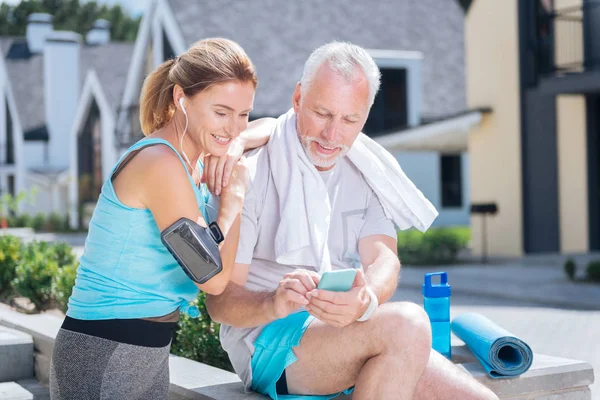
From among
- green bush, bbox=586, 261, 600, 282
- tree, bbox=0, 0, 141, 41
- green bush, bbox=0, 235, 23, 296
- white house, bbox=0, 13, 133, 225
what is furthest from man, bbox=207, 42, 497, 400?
tree, bbox=0, 0, 141, 41

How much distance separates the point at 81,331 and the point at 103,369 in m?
0.17

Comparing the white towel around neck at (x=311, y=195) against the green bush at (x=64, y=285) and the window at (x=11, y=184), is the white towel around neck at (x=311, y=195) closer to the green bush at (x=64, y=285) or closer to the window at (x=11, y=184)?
the green bush at (x=64, y=285)

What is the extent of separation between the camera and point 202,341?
5066 millimetres

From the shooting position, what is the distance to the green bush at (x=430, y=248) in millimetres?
18350

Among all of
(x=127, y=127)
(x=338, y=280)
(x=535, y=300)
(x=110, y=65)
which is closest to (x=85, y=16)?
(x=110, y=65)

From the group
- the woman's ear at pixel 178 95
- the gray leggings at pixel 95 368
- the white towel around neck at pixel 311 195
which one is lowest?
the gray leggings at pixel 95 368

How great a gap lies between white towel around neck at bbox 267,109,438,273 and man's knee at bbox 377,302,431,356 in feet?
1.69

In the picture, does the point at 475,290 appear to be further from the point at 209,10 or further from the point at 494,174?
the point at 209,10

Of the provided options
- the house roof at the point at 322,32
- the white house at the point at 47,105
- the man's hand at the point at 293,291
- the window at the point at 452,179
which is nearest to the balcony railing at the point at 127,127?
the house roof at the point at 322,32

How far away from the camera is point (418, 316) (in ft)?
11.0

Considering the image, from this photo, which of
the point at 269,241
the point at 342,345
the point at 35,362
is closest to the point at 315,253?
the point at 269,241

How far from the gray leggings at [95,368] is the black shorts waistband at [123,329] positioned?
0.02 meters

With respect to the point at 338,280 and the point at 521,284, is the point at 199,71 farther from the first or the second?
the point at 521,284

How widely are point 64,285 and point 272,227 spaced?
4079mm
